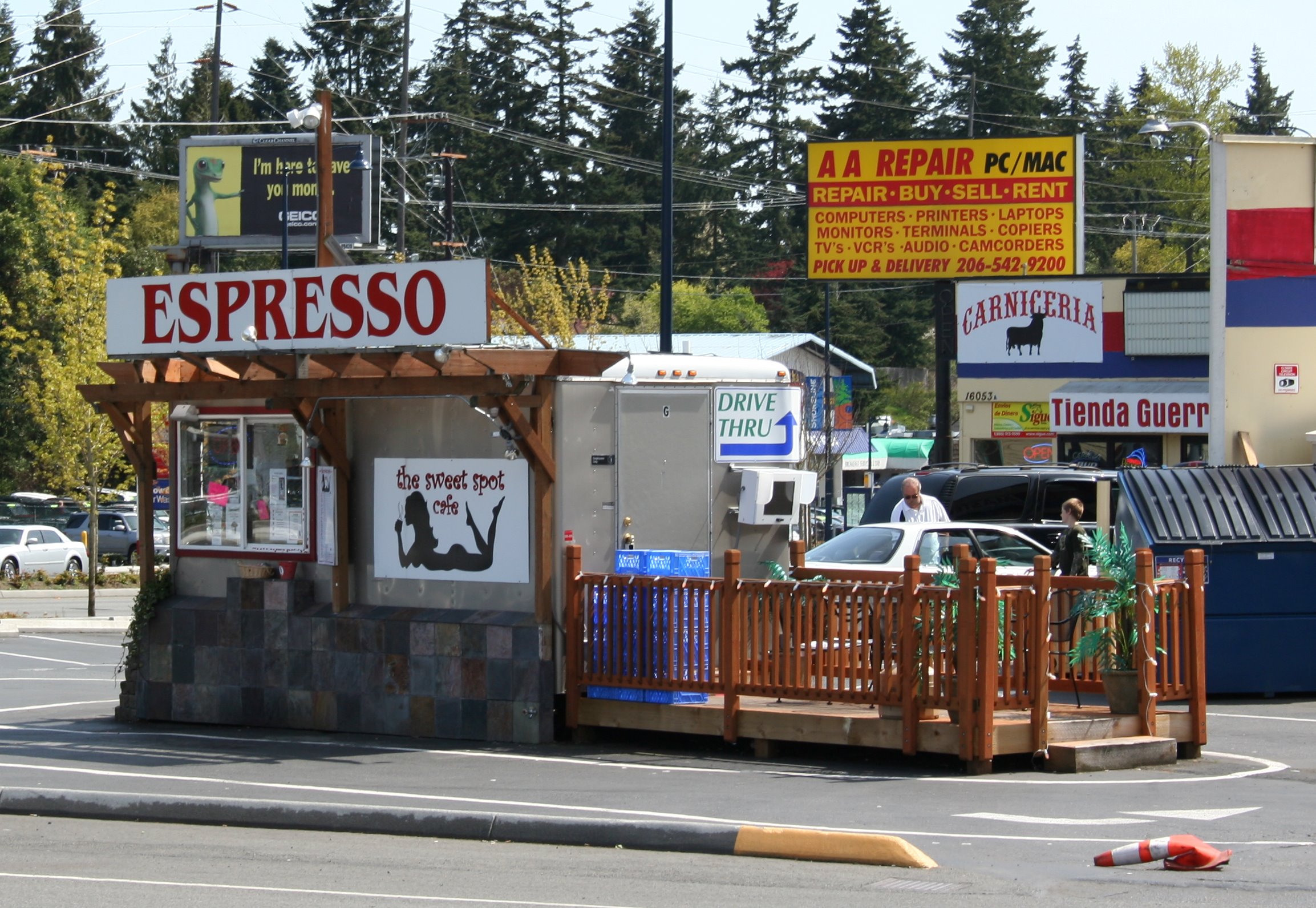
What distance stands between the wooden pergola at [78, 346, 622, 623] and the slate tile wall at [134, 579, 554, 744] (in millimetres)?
411

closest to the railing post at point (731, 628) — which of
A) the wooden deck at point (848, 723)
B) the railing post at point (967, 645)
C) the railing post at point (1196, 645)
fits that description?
the wooden deck at point (848, 723)

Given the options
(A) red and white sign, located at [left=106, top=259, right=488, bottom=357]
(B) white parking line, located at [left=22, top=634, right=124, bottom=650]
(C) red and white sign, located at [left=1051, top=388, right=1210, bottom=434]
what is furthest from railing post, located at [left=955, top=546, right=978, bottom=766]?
(C) red and white sign, located at [left=1051, top=388, right=1210, bottom=434]

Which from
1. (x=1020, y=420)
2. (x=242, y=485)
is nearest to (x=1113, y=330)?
(x=1020, y=420)

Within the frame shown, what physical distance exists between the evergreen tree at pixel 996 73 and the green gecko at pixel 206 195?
6065 cm

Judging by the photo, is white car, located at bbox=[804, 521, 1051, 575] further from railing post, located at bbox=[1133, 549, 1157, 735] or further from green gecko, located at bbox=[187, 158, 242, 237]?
green gecko, located at bbox=[187, 158, 242, 237]

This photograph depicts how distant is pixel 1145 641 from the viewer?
11719 millimetres

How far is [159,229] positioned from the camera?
65.5 m

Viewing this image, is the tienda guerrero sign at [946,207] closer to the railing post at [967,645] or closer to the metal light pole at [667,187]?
the metal light pole at [667,187]

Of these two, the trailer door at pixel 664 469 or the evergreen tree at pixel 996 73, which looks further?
the evergreen tree at pixel 996 73

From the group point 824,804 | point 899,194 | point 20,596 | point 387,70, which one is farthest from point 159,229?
point 824,804

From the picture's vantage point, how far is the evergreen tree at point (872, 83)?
2995 inches

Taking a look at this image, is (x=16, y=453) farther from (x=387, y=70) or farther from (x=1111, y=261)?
(x=1111, y=261)

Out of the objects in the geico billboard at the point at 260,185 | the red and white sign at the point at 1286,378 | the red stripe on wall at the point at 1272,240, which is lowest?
the red and white sign at the point at 1286,378

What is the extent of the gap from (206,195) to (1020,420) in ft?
64.8
